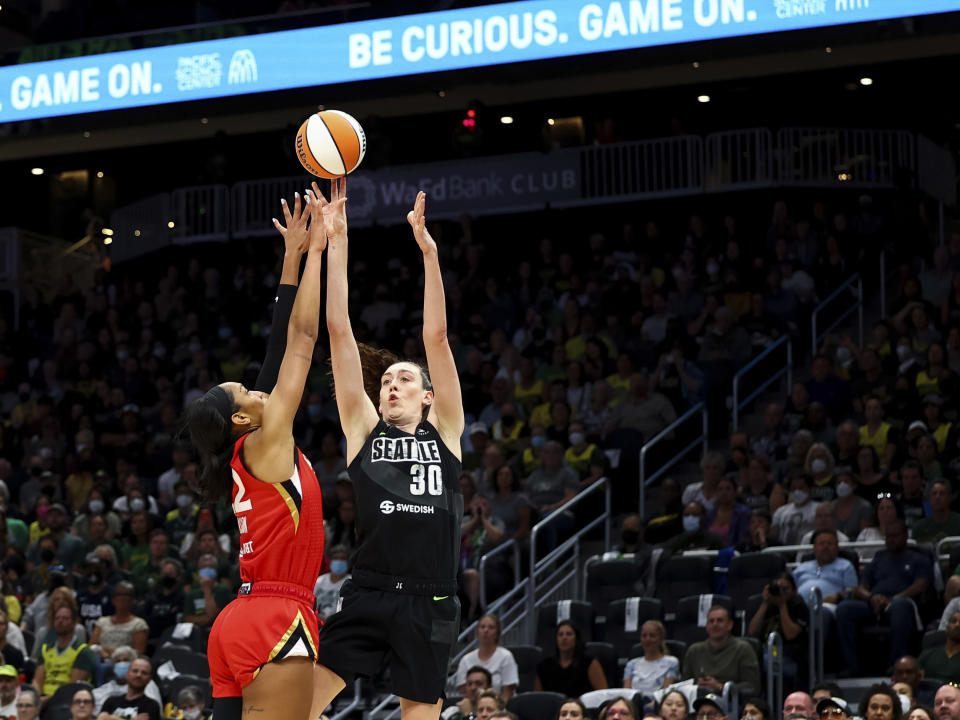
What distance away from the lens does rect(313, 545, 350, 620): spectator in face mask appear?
1333cm

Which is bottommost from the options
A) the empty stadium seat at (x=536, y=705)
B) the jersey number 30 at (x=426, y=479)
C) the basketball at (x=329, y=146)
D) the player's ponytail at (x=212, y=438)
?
the empty stadium seat at (x=536, y=705)

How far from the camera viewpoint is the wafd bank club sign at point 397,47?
14727 mm

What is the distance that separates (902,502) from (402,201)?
10.5 metres

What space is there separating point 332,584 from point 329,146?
7190mm

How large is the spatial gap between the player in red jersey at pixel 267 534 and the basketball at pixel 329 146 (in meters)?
1.11

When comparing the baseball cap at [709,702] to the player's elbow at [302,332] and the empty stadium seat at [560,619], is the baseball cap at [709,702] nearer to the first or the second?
the empty stadium seat at [560,619]

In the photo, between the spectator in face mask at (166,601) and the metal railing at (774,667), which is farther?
the spectator in face mask at (166,601)

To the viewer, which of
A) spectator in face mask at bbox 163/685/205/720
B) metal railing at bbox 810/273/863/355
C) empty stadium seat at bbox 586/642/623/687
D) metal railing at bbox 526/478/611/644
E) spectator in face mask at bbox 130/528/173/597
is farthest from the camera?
metal railing at bbox 810/273/863/355

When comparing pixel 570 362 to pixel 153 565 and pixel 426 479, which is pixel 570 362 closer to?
pixel 153 565

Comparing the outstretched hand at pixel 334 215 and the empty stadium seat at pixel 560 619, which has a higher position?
the outstretched hand at pixel 334 215

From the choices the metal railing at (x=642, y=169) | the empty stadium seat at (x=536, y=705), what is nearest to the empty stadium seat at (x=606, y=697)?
the empty stadium seat at (x=536, y=705)

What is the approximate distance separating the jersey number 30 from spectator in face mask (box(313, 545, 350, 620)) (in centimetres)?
729

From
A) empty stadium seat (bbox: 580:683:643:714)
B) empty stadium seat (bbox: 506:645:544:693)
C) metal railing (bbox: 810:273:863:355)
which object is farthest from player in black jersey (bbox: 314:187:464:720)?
metal railing (bbox: 810:273:863:355)

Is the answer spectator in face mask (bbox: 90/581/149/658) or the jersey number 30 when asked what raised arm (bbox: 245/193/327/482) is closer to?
the jersey number 30
